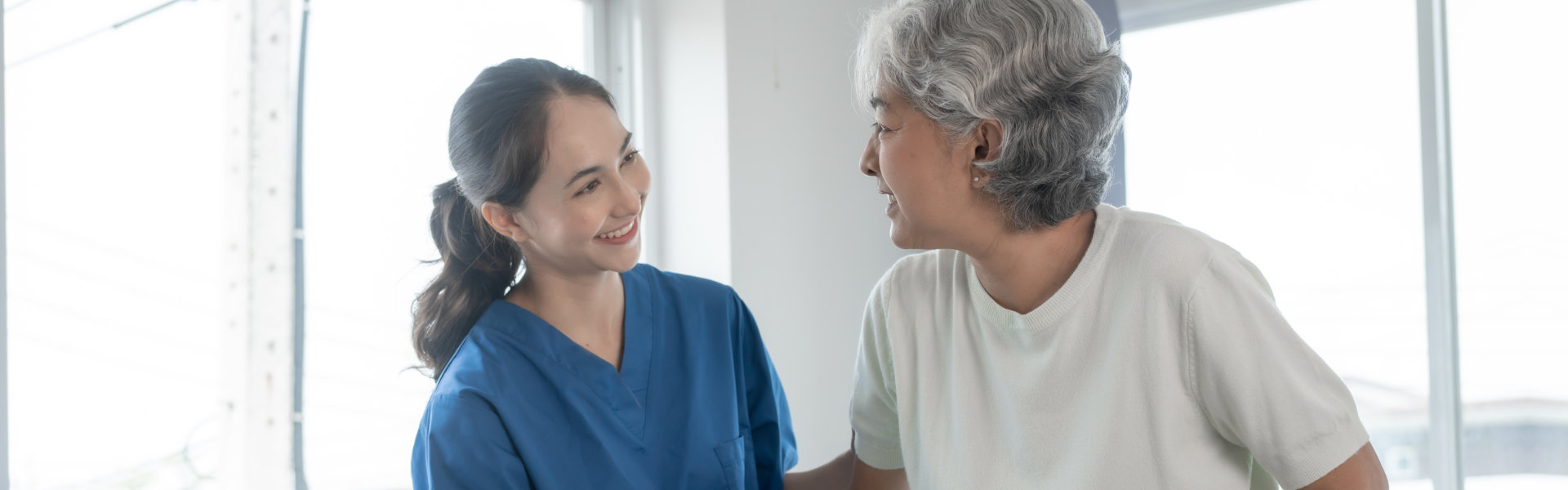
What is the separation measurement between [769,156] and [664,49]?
380 mm

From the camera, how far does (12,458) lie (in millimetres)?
1362

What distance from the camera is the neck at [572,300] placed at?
134 centimetres

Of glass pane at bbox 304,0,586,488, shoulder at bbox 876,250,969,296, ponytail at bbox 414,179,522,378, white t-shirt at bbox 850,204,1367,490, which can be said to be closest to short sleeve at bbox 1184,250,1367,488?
white t-shirt at bbox 850,204,1367,490

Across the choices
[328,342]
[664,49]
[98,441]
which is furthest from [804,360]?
[98,441]

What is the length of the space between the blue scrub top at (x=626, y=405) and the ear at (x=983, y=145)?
1.77ft

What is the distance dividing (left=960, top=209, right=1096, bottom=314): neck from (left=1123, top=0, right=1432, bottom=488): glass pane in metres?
1.42

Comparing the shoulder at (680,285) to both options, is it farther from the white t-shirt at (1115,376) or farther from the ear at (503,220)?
the white t-shirt at (1115,376)

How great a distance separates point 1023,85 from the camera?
3.13 ft

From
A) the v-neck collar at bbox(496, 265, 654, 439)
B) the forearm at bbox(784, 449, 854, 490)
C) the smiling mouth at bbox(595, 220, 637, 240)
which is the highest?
the smiling mouth at bbox(595, 220, 637, 240)

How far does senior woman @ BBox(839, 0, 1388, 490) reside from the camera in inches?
35.8

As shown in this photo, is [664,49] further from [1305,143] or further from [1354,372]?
[1354,372]

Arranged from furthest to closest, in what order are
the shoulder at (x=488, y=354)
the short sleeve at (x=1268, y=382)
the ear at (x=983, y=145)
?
1. the shoulder at (x=488, y=354)
2. the ear at (x=983, y=145)
3. the short sleeve at (x=1268, y=382)

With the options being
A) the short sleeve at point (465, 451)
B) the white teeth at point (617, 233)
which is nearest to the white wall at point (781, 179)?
the white teeth at point (617, 233)

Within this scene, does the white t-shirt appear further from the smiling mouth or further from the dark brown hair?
the dark brown hair
